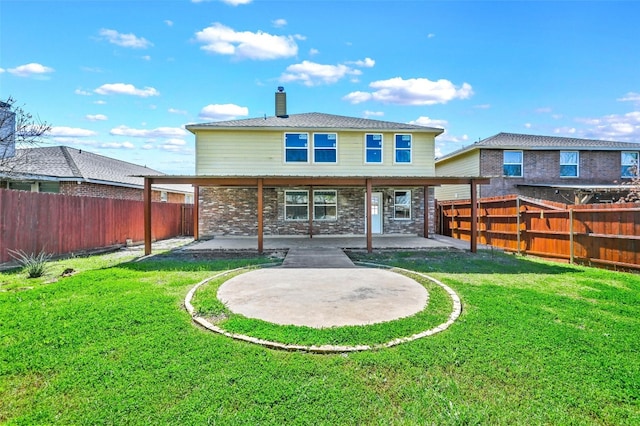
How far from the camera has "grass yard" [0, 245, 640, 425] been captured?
2791 millimetres

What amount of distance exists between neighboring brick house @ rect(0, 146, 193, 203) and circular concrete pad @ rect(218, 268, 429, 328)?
1089 cm

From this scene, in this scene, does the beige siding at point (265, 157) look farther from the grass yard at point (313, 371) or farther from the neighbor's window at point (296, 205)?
the grass yard at point (313, 371)

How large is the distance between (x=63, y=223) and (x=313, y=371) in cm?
1107

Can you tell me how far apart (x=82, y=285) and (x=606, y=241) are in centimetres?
1235

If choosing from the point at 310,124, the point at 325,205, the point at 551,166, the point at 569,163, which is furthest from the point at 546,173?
the point at 310,124

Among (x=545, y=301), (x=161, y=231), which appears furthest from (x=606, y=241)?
(x=161, y=231)

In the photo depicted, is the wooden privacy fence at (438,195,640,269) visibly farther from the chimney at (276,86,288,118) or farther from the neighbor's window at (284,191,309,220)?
the chimney at (276,86,288,118)

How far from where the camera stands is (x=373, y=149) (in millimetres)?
15641

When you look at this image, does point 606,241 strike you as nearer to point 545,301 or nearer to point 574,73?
point 545,301

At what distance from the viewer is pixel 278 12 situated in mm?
11344

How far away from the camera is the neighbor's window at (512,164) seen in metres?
17.8

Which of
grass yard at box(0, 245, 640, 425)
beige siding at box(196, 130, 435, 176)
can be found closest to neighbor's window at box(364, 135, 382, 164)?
beige siding at box(196, 130, 435, 176)

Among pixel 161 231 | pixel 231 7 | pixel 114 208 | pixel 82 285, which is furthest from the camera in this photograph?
pixel 161 231

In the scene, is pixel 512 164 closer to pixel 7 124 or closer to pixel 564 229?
A: pixel 564 229
